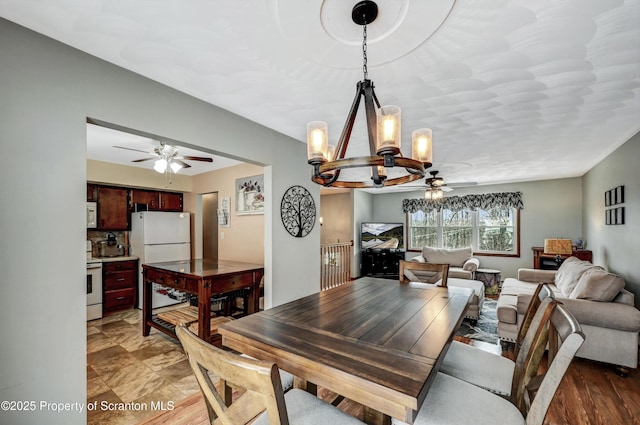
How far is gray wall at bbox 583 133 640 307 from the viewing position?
310 cm

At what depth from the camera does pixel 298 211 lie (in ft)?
11.3

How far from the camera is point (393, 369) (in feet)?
3.50

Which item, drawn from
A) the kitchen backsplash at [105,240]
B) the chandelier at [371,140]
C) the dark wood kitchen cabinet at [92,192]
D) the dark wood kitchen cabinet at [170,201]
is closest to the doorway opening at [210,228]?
the dark wood kitchen cabinet at [170,201]

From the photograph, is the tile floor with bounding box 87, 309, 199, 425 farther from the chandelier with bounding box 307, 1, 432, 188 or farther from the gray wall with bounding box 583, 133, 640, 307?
the gray wall with bounding box 583, 133, 640, 307

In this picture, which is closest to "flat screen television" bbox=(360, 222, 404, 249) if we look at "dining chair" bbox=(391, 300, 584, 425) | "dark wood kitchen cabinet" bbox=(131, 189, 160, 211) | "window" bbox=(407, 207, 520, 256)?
"window" bbox=(407, 207, 520, 256)

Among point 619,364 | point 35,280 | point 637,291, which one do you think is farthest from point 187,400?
point 637,291

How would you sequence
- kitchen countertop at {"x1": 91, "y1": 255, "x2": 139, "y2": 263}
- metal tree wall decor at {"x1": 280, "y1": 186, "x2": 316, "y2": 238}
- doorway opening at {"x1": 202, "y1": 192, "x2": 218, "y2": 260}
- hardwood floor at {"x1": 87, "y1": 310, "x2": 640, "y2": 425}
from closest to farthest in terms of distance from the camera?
1. hardwood floor at {"x1": 87, "y1": 310, "x2": 640, "y2": 425}
2. metal tree wall decor at {"x1": 280, "y1": 186, "x2": 316, "y2": 238}
3. kitchen countertop at {"x1": 91, "y1": 255, "x2": 139, "y2": 263}
4. doorway opening at {"x1": 202, "y1": 192, "x2": 218, "y2": 260}

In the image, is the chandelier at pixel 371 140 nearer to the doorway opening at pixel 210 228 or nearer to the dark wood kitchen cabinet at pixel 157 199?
the dark wood kitchen cabinet at pixel 157 199

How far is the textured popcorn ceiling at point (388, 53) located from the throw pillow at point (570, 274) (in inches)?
67.8

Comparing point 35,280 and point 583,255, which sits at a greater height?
point 35,280

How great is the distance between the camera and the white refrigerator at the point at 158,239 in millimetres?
4703

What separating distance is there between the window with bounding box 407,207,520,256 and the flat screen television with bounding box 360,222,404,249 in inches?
19.5

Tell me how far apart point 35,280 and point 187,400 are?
145 cm

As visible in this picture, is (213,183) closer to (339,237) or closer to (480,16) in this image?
(339,237)
